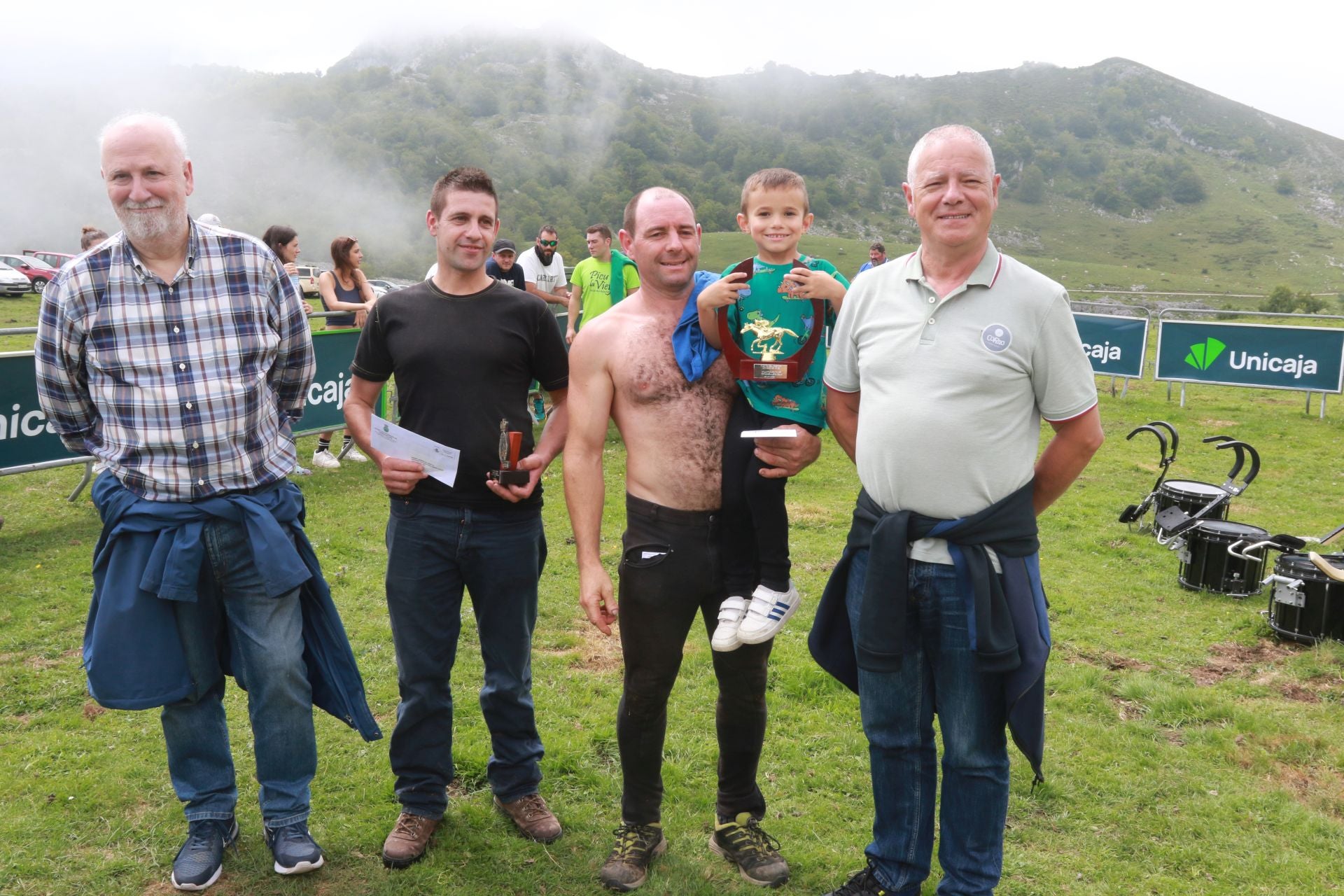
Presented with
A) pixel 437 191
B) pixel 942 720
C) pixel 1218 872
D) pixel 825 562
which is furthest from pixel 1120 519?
pixel 437 191

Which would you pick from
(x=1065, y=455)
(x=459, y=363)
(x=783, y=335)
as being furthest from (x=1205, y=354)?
(x=459, y=363)

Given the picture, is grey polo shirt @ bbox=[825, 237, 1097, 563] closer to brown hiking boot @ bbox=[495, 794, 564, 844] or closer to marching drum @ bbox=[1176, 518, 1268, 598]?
brown hiking boot @ bbox=[495, 794, 564, 844]

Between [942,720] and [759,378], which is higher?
[759,378]

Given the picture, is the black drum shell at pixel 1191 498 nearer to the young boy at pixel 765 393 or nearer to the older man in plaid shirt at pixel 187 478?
the young boy at pixel 765 393

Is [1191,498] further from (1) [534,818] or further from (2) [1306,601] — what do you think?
(1) [534,818]

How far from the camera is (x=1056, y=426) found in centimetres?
294

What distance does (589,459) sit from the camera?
3447 millimetres

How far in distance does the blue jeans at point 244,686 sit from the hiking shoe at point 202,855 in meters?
0.05

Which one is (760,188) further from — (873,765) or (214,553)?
(214,553)

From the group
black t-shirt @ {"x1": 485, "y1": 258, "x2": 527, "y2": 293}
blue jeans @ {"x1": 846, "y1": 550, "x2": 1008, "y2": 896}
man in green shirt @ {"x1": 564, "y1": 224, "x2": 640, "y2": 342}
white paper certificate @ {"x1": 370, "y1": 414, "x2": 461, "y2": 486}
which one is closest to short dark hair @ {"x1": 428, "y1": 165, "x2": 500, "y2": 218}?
white paper certificate @ {"x1": 370, "y1": 414, "x2": 461, "y2": 486}

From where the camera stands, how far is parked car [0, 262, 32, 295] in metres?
30.1

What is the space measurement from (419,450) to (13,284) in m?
33.9

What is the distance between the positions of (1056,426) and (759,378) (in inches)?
37.4

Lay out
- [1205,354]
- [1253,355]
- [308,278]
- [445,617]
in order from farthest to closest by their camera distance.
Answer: [308,278] < [1205,354] < [1253,355] < [445,617]
